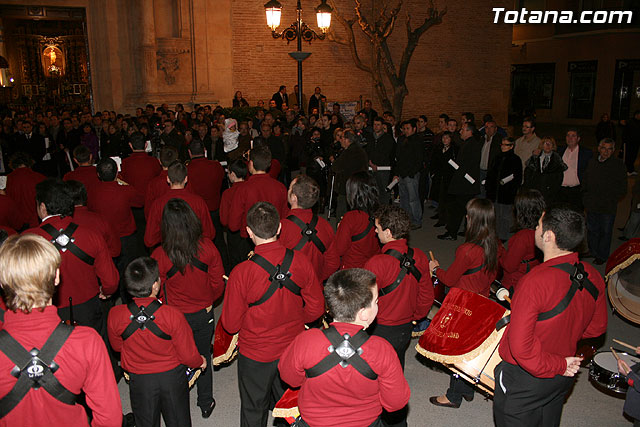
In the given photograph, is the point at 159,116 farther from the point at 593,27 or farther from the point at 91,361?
the point at 593,27

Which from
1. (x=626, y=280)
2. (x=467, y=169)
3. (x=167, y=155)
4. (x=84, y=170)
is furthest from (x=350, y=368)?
(x=467, y=169)

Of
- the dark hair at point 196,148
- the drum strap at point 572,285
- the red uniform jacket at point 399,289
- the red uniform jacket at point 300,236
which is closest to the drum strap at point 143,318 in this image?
the red uniform jacket at point 300,236

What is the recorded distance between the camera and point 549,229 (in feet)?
10.1

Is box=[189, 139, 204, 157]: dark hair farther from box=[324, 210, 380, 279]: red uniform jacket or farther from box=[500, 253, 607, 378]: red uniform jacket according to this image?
box=[500, 253, 607, 378]: red uniform jacket

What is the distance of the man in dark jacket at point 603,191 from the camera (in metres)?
7.58

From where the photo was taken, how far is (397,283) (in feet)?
12.4

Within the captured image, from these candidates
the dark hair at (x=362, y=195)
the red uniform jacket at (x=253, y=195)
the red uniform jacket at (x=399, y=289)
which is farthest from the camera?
the red uniform jacket at (x=253, y=195)

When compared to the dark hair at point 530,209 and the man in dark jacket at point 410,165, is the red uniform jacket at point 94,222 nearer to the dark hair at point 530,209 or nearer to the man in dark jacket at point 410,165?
the dark hair at point 530,209

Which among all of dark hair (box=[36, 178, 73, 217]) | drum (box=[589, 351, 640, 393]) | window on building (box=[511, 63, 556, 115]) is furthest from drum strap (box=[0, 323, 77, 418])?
window on building (box=[511, 63, 556, 115])

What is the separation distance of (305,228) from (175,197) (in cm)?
155

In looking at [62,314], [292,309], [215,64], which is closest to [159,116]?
[215,64]

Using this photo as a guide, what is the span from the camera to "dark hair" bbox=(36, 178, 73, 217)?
4.06 meters

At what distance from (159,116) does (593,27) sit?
28.0 m

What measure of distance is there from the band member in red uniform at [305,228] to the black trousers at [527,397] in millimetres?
1721
